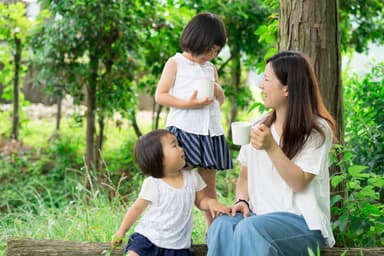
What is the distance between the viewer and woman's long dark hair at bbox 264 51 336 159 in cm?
288

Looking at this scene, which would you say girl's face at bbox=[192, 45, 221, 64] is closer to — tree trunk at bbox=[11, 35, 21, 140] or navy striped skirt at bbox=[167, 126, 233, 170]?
navy striped skirt at bbox=[167, 126, 233, 170]

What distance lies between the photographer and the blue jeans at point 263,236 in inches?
106

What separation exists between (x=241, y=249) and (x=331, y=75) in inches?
52.9

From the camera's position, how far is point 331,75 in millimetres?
3656

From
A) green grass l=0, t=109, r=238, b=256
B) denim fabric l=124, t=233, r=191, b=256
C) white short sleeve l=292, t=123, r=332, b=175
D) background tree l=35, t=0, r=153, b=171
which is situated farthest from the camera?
background tree l=35, t=0, r=153, b=171

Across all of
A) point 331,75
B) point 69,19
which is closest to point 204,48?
point 331,75

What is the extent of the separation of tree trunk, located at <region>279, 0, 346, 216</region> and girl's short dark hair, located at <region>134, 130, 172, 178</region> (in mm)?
1016

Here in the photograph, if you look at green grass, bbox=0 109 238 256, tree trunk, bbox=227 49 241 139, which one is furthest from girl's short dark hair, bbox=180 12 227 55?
tree trunk, bbox=227 49 241 139

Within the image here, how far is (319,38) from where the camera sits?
361 cm

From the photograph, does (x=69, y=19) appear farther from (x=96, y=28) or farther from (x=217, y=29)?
(x=217, y=29)

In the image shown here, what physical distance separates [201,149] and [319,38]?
0.89m

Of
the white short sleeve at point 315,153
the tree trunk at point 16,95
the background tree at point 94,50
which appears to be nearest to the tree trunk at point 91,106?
the background tree at point 94,50

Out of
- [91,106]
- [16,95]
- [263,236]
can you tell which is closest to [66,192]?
[91,106]

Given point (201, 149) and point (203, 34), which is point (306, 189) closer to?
point (201, 149)
